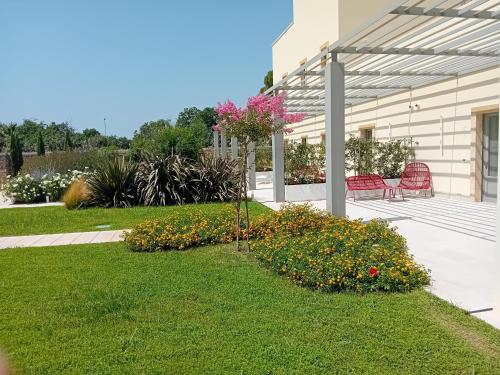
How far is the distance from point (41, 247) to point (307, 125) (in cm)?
1686

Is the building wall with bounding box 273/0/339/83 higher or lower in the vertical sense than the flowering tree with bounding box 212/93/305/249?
higher

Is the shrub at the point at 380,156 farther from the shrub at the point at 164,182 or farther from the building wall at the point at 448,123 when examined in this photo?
the shrub at the point at 164,182

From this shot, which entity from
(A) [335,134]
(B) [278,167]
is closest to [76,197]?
(B) [278,167]

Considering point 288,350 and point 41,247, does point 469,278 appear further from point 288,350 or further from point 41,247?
point 41,247

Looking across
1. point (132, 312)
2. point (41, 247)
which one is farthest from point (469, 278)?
point (41, 247)

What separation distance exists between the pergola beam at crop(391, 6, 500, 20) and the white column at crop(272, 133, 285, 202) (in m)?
6.05

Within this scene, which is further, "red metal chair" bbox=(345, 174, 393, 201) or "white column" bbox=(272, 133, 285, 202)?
"red metal chair" bbox=(345, 174, 393, 201)

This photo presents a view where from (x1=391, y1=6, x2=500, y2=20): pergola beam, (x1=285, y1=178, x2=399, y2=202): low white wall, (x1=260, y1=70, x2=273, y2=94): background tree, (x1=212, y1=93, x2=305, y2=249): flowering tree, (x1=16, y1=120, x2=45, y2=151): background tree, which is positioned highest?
(x1=260, y1=70, x2=273, y2=94): background tree

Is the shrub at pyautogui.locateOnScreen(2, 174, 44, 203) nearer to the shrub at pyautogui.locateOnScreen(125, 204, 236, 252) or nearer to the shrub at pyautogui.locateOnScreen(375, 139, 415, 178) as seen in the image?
the shrub at pyautogui.locateOnScreen(125, 204, 236, 252)

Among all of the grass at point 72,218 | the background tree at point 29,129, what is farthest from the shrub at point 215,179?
the background tree at point 29,129

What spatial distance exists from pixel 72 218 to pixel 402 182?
9365 mm

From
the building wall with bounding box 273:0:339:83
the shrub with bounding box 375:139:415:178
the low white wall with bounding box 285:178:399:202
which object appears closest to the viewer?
the low white wall with bounding box 285:178:399:202

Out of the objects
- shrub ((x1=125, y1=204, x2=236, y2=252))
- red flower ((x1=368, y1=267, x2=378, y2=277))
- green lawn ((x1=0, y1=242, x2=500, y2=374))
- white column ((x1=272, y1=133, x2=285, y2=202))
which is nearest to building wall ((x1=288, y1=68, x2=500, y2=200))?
white column ((x1=272, y1=133, x2=285, y2=202))

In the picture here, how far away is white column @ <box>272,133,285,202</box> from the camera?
12195 mm
